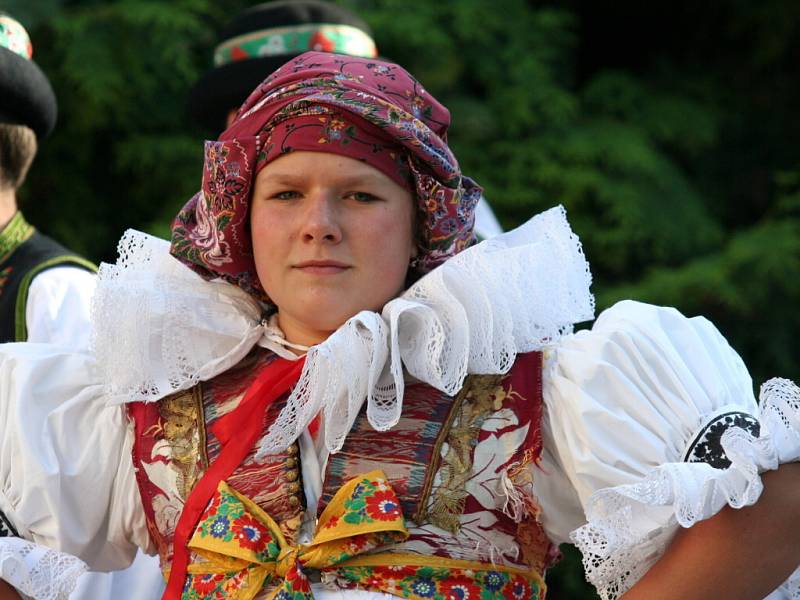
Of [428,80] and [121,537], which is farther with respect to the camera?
[428,80]

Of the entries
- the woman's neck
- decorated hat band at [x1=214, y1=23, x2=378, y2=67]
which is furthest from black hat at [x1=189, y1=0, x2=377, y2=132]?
the woman's neck

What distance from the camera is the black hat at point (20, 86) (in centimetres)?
318

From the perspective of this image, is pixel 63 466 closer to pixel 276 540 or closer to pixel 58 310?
pixel 276 540

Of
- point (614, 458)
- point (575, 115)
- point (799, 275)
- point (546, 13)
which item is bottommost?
point (799, 275)

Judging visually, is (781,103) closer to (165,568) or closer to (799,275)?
(799,275)

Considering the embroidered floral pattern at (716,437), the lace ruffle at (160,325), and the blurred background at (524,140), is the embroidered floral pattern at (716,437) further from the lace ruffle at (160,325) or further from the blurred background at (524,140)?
the blurred background at (524,140)

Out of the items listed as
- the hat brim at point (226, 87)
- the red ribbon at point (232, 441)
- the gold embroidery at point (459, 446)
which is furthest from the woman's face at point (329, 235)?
the hat brim at point (226, 87)

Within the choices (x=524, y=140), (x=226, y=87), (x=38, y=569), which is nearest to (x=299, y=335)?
(x=38, y=569)

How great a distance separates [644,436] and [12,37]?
2.03m

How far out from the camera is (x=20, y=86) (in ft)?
10.5

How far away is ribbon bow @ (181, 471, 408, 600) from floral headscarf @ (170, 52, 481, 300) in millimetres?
403

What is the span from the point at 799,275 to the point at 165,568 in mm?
2806

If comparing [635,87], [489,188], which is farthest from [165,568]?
[635,87]

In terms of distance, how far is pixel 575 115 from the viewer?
4.69 meters
